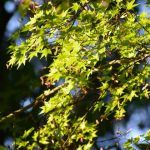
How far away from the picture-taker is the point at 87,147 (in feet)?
12.6

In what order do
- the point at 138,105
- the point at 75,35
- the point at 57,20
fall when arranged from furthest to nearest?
1. the point at 138,105
2. the point at 75,35
3. the point at 57,20

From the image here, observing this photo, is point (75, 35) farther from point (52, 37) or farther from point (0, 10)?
point (0, 10)

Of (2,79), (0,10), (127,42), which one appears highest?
(127,42)

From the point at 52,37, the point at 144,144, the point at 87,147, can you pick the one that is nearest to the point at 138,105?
the point at 144,144

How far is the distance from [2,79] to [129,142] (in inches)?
123

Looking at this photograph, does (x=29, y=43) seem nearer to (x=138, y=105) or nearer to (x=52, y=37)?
(x=52, y=37)

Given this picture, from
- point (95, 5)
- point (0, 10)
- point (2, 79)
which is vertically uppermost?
point (95, 5)

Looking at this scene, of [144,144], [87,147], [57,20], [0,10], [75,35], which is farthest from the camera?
[144,144]

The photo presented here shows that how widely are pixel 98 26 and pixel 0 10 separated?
2.50m

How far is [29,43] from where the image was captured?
3.31m

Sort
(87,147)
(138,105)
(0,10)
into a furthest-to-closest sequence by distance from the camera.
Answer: (138,105) → (87,147) → (0,10)

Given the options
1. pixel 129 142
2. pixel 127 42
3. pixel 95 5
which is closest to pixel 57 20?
pixel 95 5

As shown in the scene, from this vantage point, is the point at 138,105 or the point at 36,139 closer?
the point at 36,139

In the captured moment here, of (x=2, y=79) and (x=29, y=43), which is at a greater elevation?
(x=29, y=43)
